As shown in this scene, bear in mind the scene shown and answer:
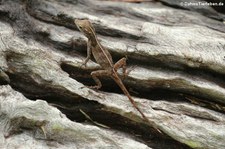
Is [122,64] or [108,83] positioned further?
[108,83]

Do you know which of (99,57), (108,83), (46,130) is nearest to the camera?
(46,130)

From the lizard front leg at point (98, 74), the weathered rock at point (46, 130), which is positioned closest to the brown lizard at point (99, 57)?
the lizard front leg at point (98, 74)

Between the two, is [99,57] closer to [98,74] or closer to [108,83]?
[98,74]

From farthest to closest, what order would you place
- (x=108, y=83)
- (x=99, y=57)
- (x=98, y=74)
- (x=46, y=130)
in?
(x=108, y=83), (x=99, y=57), (x=98, y=74), (x=46, y=130)

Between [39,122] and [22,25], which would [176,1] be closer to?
[22,25]

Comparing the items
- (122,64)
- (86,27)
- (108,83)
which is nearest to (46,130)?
(108,83)

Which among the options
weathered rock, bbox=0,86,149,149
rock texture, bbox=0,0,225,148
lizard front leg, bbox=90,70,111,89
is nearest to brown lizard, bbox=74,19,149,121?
lizard front leg, bbox=90,70,111,89

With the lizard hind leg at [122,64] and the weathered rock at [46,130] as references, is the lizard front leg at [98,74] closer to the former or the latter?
the lizard hind leg at [122,64]
